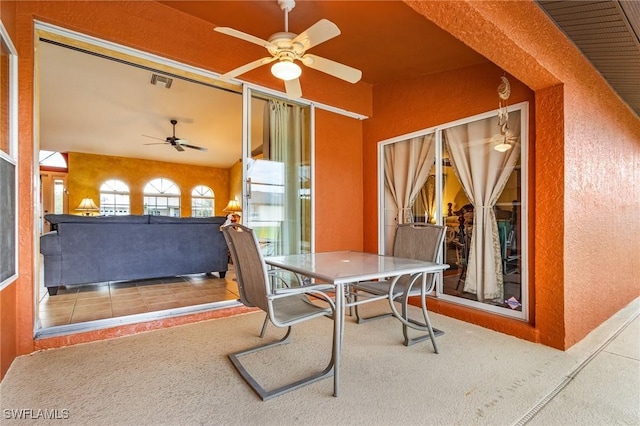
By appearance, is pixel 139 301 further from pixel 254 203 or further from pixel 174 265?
pixel 254 203

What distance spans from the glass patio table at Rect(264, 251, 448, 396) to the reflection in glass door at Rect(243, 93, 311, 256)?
981mm

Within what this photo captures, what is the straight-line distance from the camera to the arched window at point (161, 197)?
9.41 meters

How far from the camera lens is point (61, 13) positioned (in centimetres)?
223

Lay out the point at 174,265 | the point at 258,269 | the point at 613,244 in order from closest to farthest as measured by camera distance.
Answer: the point at 258,269 → the point at 613,244 → the point at 174,265

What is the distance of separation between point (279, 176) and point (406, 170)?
1541 mm

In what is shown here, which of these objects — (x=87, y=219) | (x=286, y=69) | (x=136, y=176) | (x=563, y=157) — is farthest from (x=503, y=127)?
(x=136, y=176)

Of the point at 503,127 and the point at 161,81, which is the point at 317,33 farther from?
the point at 161,81

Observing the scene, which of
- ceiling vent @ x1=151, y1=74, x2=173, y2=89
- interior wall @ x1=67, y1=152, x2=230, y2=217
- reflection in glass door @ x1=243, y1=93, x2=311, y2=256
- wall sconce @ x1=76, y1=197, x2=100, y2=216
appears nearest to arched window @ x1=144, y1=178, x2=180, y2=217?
interior wall @ x1=67, y1=152, x2=230, y2=217

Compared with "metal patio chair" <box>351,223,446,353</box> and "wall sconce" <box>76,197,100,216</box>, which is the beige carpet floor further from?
"wall sconce" <box>76,197,100,216</box>

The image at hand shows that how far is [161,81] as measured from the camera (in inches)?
169

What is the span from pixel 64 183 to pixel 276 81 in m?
8.79

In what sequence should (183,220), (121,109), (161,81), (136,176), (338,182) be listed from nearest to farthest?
(338,182)
(161,81)
(183,220)
(121,109)
(136,176)

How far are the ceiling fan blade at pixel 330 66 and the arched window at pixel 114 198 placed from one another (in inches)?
342

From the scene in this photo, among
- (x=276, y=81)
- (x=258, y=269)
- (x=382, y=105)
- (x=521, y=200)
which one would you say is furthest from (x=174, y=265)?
(x=521, y=200)
